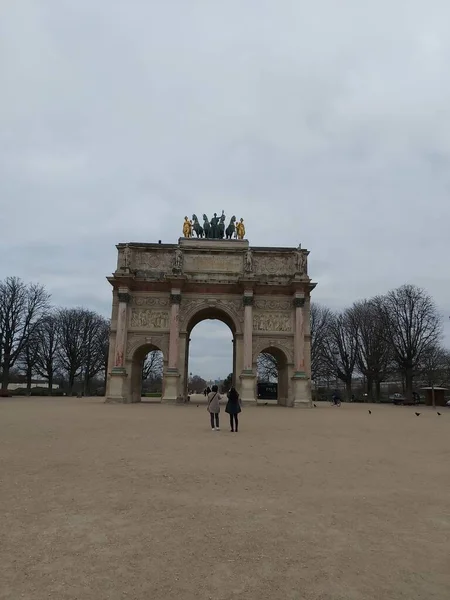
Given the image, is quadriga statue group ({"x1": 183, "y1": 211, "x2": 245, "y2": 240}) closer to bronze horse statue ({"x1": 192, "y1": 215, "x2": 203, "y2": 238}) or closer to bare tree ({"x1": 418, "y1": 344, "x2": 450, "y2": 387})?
bronze horse statue ({"x1": 192, "y1": 215, "x2": 203, "y2": 238})

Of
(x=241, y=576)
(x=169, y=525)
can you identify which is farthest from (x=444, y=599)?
(x=169, y=525)

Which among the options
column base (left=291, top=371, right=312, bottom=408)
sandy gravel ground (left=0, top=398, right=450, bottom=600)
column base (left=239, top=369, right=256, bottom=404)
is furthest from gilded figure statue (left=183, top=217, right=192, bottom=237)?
sandy gravel ground (left=0, top=398, right=450, bottom=600)

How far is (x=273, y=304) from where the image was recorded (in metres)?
41.1

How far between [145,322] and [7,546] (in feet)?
117

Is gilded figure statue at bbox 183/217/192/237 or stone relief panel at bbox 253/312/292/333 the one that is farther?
gilded figure statue at bbox 183/217/192/237

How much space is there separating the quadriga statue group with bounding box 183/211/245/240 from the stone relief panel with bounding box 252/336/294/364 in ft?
33.7

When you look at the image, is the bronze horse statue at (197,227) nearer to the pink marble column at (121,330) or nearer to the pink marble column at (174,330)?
the pink marble column at (174,330)

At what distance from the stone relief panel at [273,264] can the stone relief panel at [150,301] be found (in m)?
8.75

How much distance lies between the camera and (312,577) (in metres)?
4.44

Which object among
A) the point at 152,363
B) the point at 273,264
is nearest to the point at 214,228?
the point at 273,264

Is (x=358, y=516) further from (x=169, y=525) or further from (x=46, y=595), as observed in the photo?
(x=46, y=595)

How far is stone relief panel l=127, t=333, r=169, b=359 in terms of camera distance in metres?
40.0

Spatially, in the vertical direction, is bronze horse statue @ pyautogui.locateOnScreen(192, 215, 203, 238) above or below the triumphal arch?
above

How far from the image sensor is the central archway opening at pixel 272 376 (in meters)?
41.5
